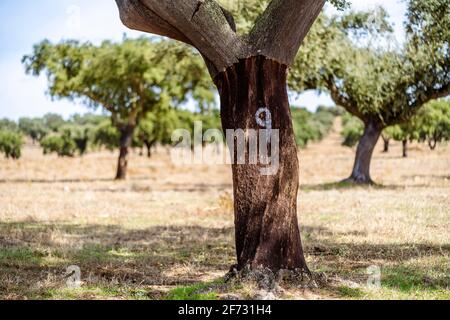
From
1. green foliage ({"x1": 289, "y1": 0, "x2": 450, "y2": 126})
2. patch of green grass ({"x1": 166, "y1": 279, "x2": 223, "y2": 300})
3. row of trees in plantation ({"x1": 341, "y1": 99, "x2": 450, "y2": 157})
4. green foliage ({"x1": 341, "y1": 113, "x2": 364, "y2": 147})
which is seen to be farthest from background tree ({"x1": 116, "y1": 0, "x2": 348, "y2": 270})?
green foliage ({"x1": 341, "y1": 113, "x2": 364, "y2": 147})

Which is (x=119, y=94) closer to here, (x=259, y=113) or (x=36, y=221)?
(x=36, y=221)

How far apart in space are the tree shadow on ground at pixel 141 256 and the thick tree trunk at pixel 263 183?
1.15 meters

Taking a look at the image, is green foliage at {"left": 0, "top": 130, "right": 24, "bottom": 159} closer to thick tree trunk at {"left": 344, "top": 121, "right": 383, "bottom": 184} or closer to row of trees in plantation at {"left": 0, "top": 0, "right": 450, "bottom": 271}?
row of trees in plantation at {"left": 0, "top": 0, "right": 450, "bottom": 271}

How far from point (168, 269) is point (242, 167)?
2432 mm

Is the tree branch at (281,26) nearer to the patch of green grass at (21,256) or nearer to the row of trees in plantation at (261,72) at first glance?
the row of trees in plantation at (261,72)

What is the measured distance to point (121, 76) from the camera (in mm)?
30484

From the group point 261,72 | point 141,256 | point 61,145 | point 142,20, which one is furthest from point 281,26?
point 61,145

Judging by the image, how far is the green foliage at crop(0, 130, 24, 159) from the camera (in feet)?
238

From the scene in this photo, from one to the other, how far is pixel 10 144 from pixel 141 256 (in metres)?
70.0

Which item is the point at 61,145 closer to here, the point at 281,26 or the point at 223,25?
the point at 223,25

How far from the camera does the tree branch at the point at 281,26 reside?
6684 mm

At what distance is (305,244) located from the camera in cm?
1016

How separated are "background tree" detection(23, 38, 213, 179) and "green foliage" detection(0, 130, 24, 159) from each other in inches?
1770

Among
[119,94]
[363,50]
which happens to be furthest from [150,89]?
[363,50]
